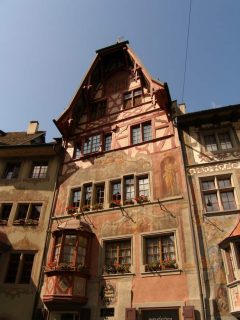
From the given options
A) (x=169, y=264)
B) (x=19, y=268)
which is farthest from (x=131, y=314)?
(x=19, y=268)

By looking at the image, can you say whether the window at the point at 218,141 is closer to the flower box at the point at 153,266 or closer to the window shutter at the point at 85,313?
the flower box at the point at 153,266

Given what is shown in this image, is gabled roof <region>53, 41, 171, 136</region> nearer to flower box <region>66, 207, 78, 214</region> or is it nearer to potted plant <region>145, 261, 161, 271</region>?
flower box <region>66, 207, 78, 214</region>

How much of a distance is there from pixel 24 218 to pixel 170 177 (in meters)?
9.54

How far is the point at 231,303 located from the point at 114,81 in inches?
684

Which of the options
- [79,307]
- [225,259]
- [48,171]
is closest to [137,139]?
[48,171]

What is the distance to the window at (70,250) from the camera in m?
14.2

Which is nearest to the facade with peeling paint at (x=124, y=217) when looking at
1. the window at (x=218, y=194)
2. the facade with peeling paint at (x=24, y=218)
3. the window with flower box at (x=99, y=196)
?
the window with flower box at (x=99, y=196)

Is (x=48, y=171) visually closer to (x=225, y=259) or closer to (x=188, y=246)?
(x=188, y=246)

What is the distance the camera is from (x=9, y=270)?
1609 centimetres

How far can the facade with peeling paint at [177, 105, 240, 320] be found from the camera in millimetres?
11516

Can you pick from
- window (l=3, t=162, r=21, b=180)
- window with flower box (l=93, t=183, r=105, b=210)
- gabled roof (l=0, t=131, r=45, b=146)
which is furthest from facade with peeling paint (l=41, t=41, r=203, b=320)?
window (l=3, t=162, r=21, b=180)

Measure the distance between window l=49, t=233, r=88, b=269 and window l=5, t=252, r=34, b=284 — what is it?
222 centimetres

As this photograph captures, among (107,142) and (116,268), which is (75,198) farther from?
(116,268)

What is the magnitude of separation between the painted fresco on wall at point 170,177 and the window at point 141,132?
8.36ft
